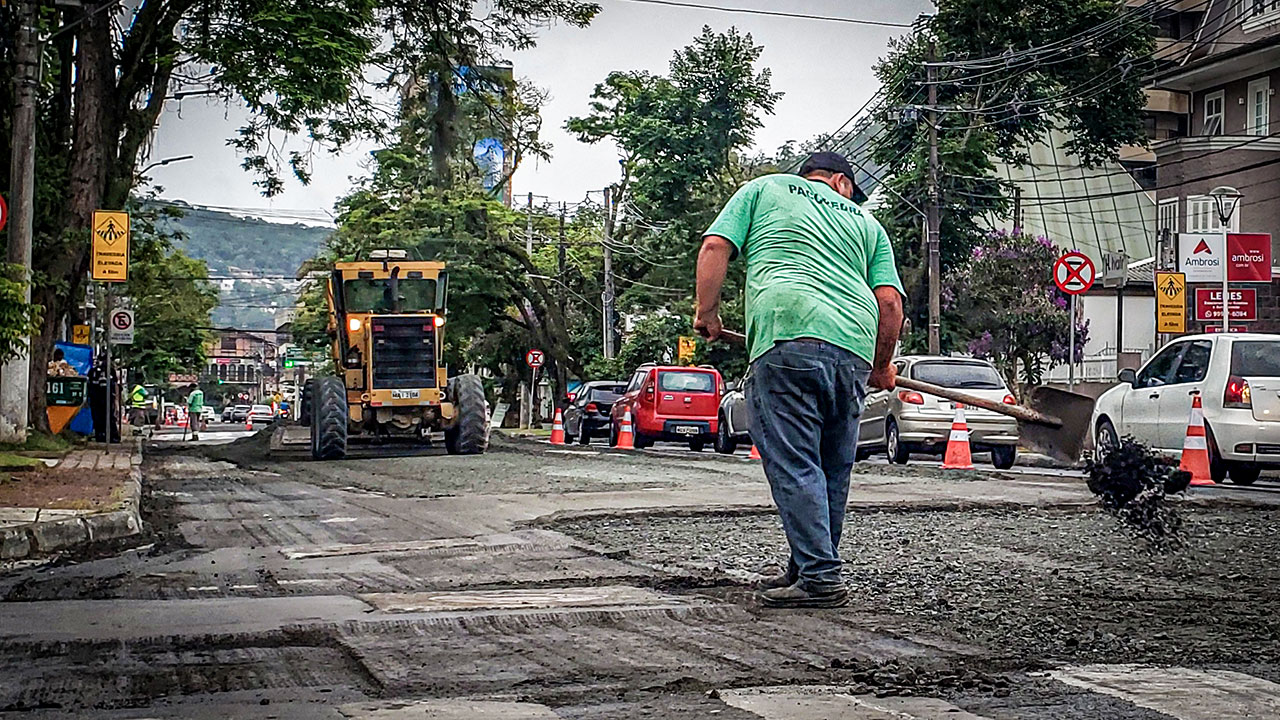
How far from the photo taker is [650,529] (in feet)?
32.4

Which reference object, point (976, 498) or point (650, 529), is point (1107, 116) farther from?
point (650, 529)

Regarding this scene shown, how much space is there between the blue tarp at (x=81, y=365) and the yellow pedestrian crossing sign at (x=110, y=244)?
583 centimetres

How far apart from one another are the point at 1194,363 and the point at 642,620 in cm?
1208

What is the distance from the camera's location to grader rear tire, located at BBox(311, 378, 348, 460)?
899 inches

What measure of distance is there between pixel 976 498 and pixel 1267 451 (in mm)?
4628

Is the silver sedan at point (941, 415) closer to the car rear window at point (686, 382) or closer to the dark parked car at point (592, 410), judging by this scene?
the car rear window at point (686, 382)

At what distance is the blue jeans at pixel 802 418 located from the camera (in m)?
6.36

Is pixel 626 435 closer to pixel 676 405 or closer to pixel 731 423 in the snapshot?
pixel 676 405

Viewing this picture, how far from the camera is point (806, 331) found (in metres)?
6.40

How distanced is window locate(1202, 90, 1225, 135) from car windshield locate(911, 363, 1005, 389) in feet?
90.8

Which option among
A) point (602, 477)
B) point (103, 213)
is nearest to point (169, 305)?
point (103, 213)

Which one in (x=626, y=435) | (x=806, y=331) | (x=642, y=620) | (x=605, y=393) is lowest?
(x=642, y=620)

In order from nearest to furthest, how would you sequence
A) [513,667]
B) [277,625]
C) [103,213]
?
1. [513,667]
2. [277,625]
3. [103,213]

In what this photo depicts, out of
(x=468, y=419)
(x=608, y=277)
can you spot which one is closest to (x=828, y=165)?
(x=468, y=419)
